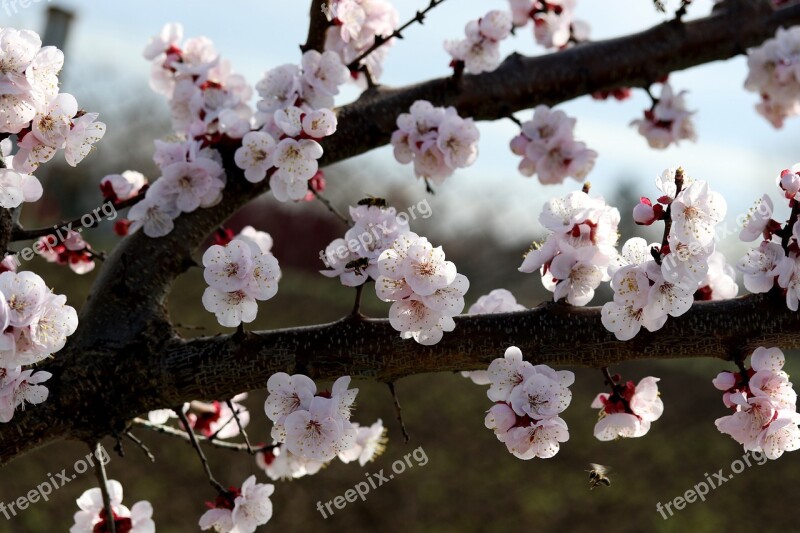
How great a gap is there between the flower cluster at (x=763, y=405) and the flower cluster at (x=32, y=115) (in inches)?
51.1

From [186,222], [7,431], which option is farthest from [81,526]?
[186,222]

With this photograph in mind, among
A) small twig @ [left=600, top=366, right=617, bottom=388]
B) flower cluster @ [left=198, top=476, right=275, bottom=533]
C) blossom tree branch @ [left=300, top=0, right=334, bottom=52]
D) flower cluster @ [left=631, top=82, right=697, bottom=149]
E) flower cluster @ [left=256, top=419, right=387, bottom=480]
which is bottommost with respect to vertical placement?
flower cluster @ [left=256, top=419, right=387, bottom=480]

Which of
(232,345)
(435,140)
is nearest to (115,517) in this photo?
(232,345)

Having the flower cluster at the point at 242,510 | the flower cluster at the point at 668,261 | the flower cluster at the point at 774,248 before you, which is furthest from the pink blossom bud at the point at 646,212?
the flower cluster at the point at 242,510

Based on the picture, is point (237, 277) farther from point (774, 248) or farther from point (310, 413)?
point (774, 248)

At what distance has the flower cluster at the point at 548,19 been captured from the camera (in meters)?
2.86

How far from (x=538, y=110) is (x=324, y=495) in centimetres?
438

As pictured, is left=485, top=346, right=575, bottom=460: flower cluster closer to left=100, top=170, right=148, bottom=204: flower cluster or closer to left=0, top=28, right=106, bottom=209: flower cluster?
left=0, top=28, right=106, bottom=209: flower cluster

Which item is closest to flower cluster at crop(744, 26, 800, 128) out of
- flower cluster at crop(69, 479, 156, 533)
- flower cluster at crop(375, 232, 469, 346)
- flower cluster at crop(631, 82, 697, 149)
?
flower cluster at crop(631, 82, 697, 149)

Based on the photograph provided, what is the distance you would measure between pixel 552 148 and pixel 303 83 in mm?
747

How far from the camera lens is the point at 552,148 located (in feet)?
7.48

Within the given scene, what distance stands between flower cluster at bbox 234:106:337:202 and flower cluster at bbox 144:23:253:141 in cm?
14

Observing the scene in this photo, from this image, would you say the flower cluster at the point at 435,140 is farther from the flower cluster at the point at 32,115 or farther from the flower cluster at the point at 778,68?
the flower cluster at the point at 778,68

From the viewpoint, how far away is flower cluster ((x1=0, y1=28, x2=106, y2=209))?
131 cm
